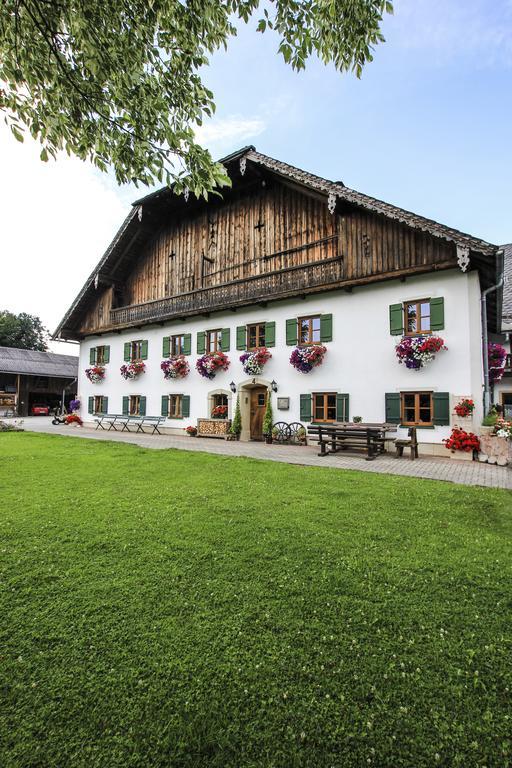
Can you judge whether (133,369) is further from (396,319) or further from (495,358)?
(495,358)

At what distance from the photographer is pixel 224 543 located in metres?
3.83

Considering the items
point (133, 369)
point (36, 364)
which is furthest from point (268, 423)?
point (36, 364)

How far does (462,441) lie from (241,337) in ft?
29.1

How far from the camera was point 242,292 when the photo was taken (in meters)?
15.5

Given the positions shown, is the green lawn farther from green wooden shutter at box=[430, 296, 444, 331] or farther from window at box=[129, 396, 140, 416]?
window at box=[129, 396, 140, 416]

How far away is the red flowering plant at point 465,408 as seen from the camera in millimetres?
10375

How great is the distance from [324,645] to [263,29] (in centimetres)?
551

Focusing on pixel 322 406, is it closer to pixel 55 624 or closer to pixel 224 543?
pixel 224 543

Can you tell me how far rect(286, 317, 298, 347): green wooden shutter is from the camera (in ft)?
45.9

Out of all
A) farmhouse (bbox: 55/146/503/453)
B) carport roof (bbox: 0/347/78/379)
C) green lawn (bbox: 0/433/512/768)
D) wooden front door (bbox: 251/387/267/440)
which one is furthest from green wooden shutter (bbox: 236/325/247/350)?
carport roof (bbox: 0/347/78/379)

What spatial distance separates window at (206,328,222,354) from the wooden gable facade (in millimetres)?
1062

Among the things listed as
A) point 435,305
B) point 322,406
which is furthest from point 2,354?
point 435,305

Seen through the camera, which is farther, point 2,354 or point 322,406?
point 2,354

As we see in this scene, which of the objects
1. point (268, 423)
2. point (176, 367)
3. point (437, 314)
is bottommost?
point (268, 423)
